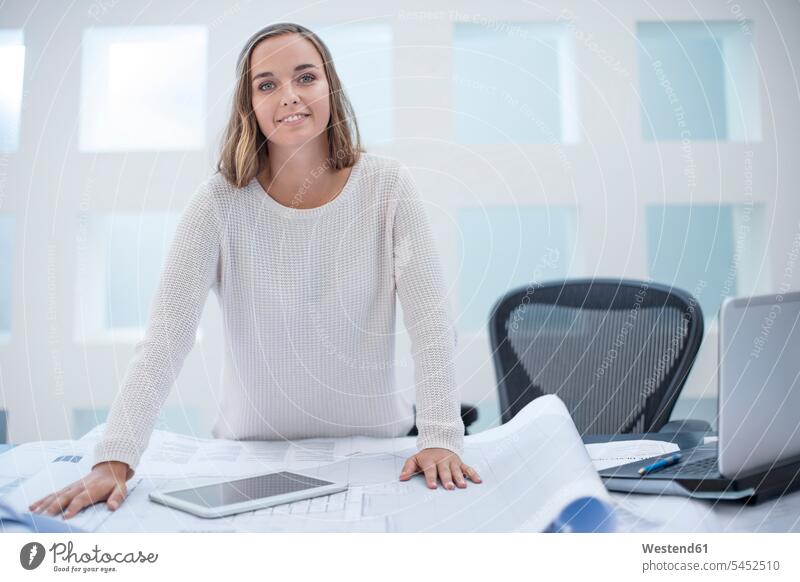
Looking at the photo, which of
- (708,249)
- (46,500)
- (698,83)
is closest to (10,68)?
(46,500)

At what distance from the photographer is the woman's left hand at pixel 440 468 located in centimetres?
74

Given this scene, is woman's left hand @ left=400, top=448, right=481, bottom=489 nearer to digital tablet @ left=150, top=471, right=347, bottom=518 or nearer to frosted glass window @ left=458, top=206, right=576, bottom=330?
digital tablet @ left=150, top=471, right=347, bottom=518

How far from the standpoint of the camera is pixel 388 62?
6.32 feet

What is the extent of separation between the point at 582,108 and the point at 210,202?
4.47 feet

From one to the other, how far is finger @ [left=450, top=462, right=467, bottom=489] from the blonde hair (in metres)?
0.50

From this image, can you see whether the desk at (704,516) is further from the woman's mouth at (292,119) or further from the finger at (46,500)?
the woman's mouth at (292,119)

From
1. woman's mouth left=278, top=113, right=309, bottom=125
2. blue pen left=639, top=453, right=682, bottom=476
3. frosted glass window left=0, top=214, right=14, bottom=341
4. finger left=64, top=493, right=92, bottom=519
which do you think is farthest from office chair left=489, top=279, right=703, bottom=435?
frosted glass window left=0, top=214, right=14, bottom=341

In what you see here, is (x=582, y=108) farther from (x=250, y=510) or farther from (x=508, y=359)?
(x=250, y=510)

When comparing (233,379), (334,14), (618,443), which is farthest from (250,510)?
(334,14)

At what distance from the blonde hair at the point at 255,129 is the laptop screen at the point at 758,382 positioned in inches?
24.2

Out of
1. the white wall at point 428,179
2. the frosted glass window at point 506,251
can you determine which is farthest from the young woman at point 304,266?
the frosted glass window at point 506,251

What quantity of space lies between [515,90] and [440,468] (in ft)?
5.12

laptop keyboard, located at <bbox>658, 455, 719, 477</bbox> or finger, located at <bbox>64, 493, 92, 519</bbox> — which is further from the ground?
laptop keyboard, located at <bbox>658, 455, 719, 477</bbox>

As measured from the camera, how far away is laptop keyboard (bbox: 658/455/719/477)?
2.27 ft
